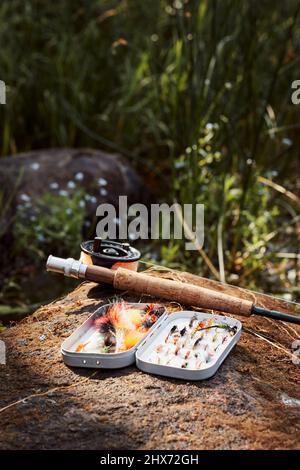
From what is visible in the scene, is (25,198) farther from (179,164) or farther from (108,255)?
(108,255)

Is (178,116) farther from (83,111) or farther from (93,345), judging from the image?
(93,345)

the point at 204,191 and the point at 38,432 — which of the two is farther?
the point at 204,191

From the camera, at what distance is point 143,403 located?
6.08ft

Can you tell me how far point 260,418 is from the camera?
1.81 metres

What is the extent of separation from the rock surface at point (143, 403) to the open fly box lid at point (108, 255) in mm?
322

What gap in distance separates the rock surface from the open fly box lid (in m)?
0.32

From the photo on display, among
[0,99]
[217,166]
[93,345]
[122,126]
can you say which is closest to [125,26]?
[122,126]

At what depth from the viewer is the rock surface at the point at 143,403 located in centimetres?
172

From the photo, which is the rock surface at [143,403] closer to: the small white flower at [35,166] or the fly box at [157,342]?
the fly box at [157,342]

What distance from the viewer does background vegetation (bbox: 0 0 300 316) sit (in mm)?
3566

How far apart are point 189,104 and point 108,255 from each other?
4.70 feet

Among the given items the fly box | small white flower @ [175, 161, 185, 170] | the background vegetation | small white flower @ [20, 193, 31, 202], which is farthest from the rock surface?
small white flower @ [20, 193, 31, 202]

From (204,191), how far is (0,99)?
53.9 inches

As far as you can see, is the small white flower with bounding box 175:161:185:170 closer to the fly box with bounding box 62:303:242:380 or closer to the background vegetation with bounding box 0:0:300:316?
the background vegetation with bounding box 0:0:300:316
